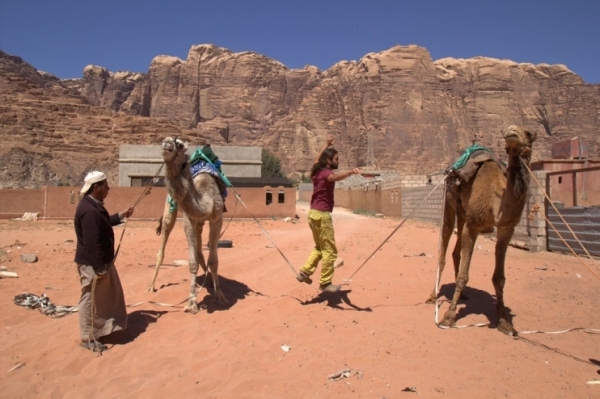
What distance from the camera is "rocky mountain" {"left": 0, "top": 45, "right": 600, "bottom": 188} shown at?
290ft

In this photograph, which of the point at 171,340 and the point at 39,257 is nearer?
the point at 171,340

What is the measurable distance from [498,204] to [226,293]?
4.46 metres

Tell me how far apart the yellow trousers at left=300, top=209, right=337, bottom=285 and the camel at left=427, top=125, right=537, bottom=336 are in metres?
1.64

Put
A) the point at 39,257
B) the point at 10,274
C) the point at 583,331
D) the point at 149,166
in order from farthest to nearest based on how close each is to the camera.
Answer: the point at 149,166
the point at 39,257
the point at 10,274
the point at 583,331

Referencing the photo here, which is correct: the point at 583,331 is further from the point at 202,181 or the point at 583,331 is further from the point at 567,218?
the point at 567,218

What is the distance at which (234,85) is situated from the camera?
342 ft

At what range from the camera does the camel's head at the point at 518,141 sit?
15.1 ft

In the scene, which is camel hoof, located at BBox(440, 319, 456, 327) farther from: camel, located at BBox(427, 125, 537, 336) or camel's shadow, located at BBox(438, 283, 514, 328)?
camel's shadow, located at BBox(438, 283, 514, 328)

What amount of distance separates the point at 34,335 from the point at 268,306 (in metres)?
3.06

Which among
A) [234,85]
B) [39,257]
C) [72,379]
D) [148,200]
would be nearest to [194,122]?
[234,85]

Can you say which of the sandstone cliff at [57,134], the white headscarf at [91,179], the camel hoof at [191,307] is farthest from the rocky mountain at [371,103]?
the white headscarf at [91,179]

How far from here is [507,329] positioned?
489 cm

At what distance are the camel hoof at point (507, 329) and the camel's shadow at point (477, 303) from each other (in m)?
0.20

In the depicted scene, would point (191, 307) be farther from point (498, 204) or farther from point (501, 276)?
point (498, 204)
